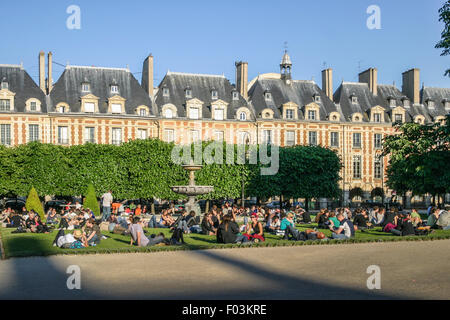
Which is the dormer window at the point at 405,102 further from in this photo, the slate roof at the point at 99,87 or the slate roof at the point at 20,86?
the slate roof at the point at 20,86

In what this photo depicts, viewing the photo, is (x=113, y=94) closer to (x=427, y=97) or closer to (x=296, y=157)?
(x=296, y=157)

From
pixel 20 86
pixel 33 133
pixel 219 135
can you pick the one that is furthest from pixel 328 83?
pixel 20 86

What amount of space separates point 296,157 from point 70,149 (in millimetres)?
15987

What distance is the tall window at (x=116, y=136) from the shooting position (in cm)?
4241

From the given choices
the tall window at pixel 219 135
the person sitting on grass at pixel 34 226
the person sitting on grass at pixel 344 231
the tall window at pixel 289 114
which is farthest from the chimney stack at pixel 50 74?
the person sitting on grass at pixel 344 231

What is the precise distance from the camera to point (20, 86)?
41594 millimetres

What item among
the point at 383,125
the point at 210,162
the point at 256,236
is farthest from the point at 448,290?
the point at 383,125

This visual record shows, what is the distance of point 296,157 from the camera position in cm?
3784

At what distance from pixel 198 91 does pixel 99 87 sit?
28.2 ft

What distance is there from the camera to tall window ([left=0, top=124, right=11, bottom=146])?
39938mm

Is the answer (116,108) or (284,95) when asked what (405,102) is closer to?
(284,95)

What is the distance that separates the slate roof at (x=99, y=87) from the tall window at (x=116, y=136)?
5.44ft

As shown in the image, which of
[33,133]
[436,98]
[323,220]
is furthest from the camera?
[436,98]

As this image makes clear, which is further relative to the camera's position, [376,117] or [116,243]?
[376,117]
